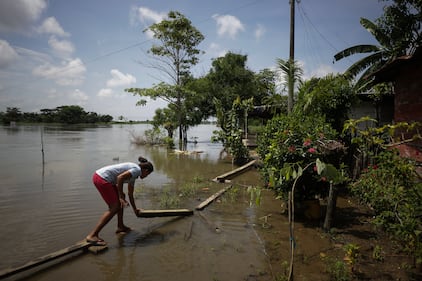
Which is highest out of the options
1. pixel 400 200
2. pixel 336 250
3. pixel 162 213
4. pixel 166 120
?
pixel 166 120

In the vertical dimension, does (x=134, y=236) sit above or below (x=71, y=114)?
below

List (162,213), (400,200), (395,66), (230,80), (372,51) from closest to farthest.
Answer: (400,200)
(162,213)
(395,66)
(372,51)
(230,80)

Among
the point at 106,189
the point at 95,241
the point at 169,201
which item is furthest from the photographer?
the point at 169,201

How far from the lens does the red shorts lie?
14.6 ft

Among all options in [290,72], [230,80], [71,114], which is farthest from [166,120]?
[71,114]

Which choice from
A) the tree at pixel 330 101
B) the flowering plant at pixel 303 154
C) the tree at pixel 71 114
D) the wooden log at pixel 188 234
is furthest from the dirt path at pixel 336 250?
the tree at pixel 71 114

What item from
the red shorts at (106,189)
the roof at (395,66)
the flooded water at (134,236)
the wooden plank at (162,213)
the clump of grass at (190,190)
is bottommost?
the flooded water at (134,236)

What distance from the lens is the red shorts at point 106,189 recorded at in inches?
175

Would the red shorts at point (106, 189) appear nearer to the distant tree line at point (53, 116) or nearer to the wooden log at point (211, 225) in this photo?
the wooden log at point (211, 225)

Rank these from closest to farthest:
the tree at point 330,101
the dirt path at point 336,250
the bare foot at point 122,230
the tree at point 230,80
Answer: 1. the dirt path at point 336,250
2. the bare foot at point 122,230
3. the tree at point 330,101
4. the tree at point 230,80

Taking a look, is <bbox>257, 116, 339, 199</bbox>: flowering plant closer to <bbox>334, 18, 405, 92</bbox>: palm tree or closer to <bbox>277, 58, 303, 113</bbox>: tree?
<bbox>277, 58, 303, 113</bbox>: tree

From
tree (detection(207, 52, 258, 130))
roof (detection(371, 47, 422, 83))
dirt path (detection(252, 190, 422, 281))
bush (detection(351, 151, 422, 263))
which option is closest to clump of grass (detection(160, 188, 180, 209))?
dirt path (detection(252, 190, 422, 281))

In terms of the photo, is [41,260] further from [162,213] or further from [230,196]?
[230,196]

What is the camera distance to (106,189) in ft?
14.7
